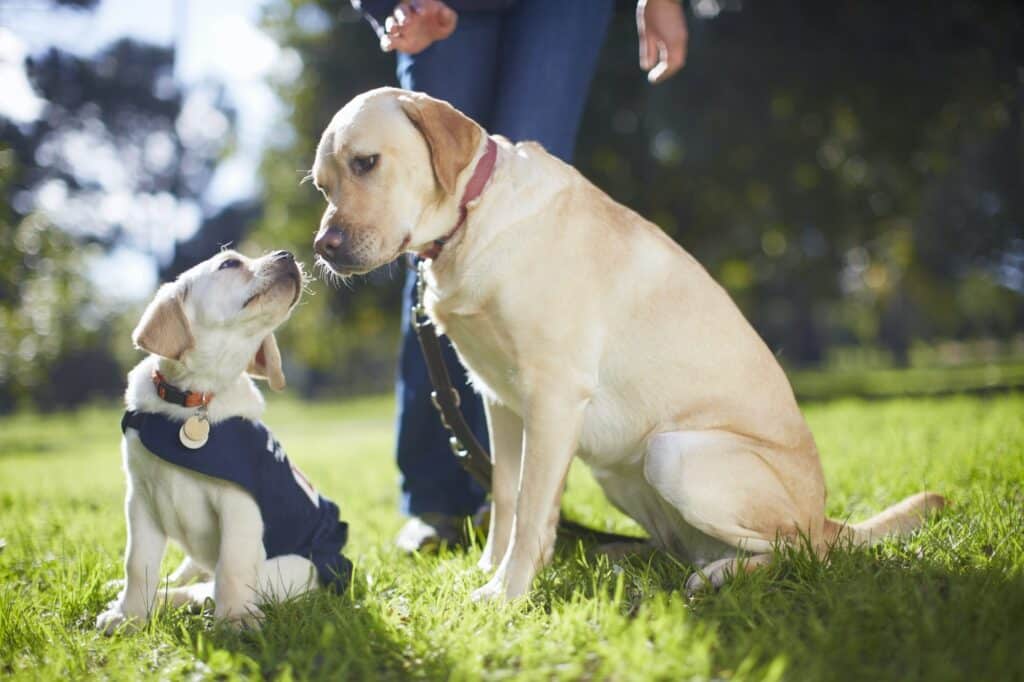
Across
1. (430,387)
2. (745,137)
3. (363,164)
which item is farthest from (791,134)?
(363,164)

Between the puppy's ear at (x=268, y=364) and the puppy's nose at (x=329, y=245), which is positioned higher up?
the puppy's nose at (x=329, y=245)

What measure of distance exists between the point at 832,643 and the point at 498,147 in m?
2.00

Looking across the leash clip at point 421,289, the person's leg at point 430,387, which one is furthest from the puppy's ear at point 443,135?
the person's leg at point 430,387

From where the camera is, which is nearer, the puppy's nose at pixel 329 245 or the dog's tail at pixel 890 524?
the puppy's nose at pixel 329 245

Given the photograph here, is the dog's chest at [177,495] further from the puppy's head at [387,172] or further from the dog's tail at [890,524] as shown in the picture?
Answer: the dog's tail at [890,524]

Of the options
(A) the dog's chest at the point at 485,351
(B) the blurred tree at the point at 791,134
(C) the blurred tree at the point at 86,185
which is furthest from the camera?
(B) the blurred tree at the point at 791,134

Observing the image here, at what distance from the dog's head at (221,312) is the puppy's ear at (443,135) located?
74 cm

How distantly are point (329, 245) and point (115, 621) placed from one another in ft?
4.80

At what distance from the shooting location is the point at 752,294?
2261cm

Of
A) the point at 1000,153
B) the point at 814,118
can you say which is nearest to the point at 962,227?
the point at 1000,153

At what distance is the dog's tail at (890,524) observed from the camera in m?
3.07

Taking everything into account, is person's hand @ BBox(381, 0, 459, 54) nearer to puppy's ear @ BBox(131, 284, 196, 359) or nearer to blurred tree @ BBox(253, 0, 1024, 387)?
puppy's ear @ BBox(131, 284, 196, 359)

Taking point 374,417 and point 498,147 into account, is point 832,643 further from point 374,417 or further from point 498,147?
point 374,417

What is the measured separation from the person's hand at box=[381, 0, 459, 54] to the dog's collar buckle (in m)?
1.74
